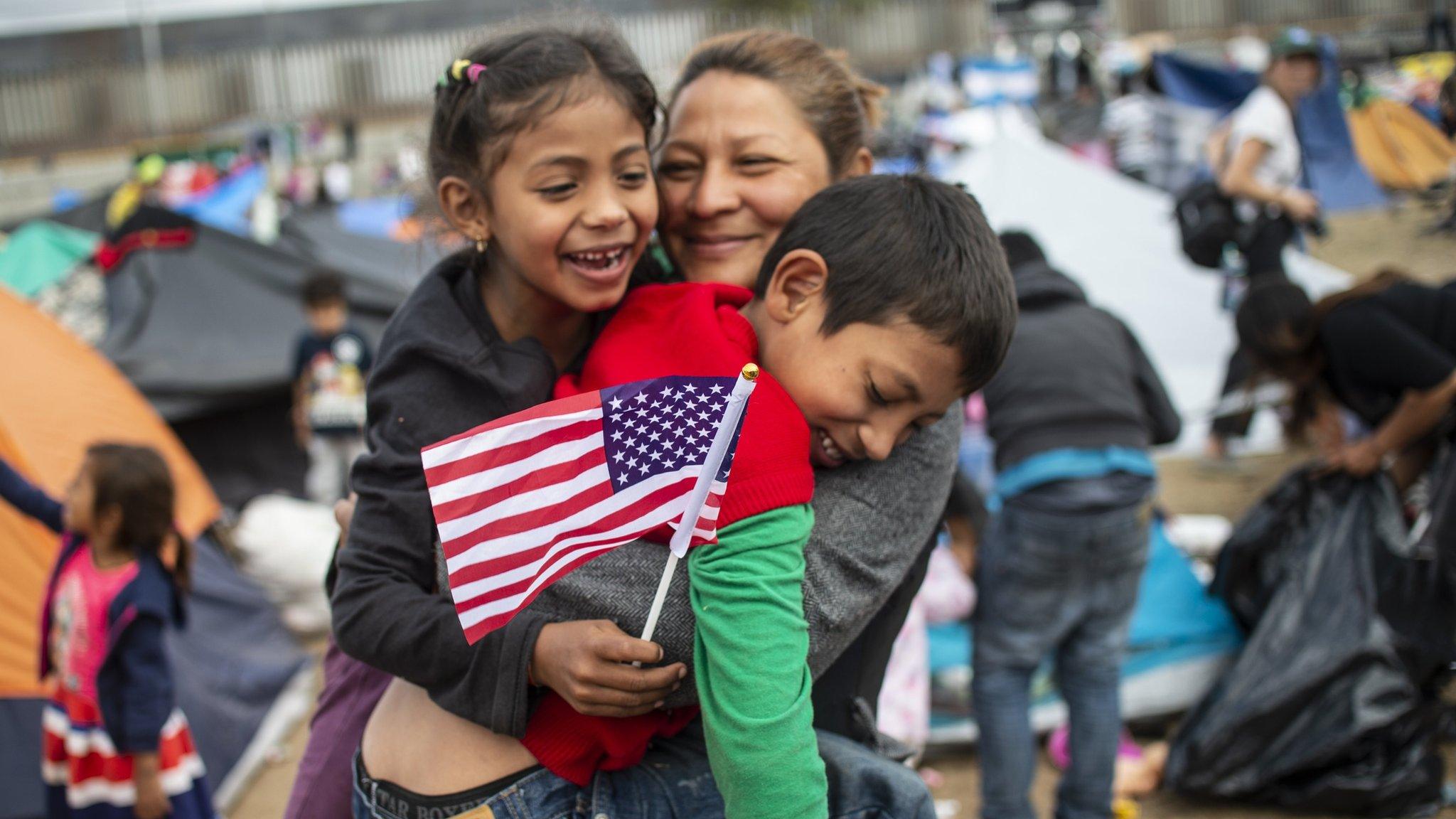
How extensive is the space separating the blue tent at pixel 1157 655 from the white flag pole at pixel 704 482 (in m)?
3.00

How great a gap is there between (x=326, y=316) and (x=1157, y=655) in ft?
15.3

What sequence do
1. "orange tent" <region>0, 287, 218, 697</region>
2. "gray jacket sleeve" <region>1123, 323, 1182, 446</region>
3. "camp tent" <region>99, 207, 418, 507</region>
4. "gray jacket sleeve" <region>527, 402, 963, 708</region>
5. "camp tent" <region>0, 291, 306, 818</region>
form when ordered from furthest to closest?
1. "camp tent" <region>99, 207, 418, 507</region>
2. "orange tent" <region>0, 287, 218, 697</region>
3. "camp tent" <region>0, 291, 306, 818</region>
4. "gray jacket sleeve" <region>1123, 323, 1182, 446</region>
5. "gray jacket sleeve" <region>527, 402, 963, 708</region>

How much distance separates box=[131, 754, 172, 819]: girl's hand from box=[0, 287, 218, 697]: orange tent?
1.05 metres

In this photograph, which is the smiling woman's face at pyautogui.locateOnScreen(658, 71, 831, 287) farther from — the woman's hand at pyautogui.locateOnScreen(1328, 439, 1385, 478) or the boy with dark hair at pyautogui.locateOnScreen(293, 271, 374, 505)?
the boy with dark hair at pyautogui.locateOnScreen(293, 271, 374, 505)

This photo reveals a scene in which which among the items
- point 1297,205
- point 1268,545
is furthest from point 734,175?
point 1297,205

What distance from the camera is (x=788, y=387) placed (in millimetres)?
1499

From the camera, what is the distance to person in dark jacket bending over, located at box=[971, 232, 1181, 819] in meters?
3.27

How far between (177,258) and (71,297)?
0.70 meters

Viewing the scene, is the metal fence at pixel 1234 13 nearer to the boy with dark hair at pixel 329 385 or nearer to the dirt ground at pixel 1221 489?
the dirt ground at pixel 1221 489

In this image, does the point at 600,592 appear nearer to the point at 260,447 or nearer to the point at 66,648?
the point at 66,648

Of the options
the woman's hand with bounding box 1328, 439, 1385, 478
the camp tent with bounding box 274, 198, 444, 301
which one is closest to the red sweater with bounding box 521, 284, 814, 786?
the woman's hand with bounding box 1328, 439, 1385, 478

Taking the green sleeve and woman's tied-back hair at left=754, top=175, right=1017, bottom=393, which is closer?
the green sleeve

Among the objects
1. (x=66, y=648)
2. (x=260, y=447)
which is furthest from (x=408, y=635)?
(x=260, y=447)

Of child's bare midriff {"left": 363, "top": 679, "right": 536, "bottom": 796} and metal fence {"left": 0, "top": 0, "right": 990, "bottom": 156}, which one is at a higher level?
child's bare midriff {"left": 363, "top": 679, "right": 536, "bottom": 796}
